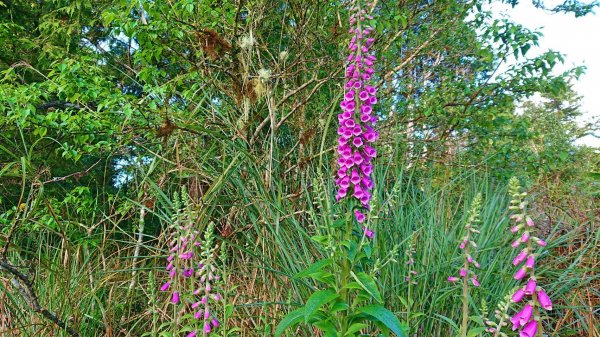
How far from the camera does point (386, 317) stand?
1699 mm

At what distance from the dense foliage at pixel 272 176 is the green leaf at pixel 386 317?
0.02m

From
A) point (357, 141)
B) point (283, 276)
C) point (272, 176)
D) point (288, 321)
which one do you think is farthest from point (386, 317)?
point (272, 176)

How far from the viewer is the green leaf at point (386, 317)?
5.43 feet

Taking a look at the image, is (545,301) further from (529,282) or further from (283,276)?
(283,276)

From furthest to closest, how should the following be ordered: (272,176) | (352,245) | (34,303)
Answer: (272,176) < (34,303) < (352,245)

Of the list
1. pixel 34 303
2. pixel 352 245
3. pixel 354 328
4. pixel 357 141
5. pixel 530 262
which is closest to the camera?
pixel 530 262

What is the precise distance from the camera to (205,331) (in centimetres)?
173

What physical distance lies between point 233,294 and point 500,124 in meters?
3.69

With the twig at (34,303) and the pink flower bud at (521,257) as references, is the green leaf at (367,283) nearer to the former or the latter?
the pink flower bud at (521,257)

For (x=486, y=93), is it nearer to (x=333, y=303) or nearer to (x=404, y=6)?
(x=404, y=6)

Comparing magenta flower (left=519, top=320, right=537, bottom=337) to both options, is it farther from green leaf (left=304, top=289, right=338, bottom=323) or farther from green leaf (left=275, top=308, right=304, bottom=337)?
green leaf (left=275, top=308, right=304, bottom=337)

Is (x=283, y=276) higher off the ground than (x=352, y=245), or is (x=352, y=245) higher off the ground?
(x=352, y=245)

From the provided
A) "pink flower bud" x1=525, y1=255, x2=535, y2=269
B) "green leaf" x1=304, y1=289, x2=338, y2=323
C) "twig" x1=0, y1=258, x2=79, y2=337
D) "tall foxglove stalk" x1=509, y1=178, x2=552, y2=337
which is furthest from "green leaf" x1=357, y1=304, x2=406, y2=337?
"twig" x1=0, y1=258, x2=79, y2=337

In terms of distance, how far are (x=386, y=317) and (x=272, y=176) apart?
185 centimetres
